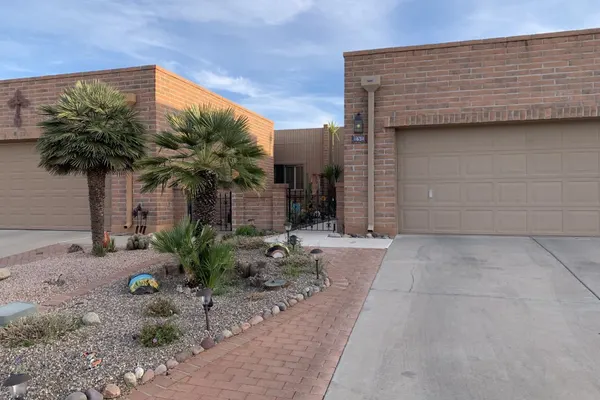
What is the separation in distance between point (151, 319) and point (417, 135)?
743cm

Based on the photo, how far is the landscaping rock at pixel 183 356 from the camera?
3.64m

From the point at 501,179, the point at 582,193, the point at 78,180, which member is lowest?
the point at 582,193

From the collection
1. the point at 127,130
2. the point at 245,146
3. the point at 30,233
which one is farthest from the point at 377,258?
the point at 30,233

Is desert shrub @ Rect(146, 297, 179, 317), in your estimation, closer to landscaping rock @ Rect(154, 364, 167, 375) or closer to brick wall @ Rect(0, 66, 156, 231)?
landscaping rock @ Rect(154, 364, 167, 375)

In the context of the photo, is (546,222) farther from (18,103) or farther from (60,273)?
(18,103)

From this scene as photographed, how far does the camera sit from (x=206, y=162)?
6457mm

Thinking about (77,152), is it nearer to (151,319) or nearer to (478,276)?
(151,319)

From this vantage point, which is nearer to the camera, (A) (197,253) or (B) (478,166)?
(A) (197,253)

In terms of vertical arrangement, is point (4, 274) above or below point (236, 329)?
above

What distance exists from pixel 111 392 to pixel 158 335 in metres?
0.79

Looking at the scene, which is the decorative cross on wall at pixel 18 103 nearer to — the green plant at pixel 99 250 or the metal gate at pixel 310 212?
the green plant at pixel 99 250

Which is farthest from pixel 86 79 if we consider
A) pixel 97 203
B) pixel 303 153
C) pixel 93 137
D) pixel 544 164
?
pixel 303 153

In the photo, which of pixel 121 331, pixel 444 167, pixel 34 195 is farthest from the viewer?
pixel 34 195

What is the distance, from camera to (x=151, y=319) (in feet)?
14.7
